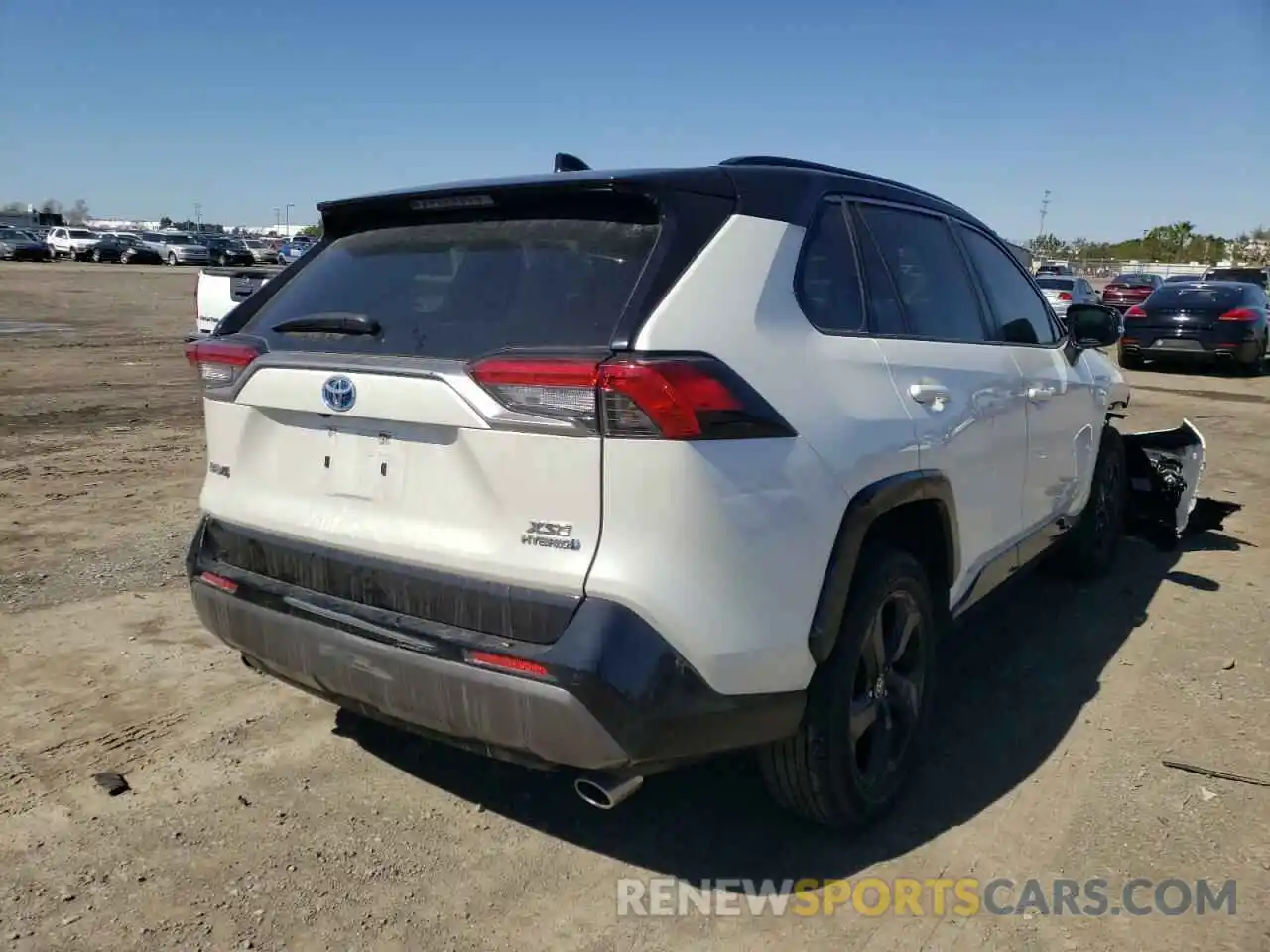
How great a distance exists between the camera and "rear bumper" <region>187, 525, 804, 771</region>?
91.8 inches

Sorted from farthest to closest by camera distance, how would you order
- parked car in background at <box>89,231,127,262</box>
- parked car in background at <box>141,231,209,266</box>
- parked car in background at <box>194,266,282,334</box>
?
parked car in background at <box>89,231,127,262</box> → parked car in background at <box>141,231,209,266</box> → parked car in background at <box>194,266,282,334</box>

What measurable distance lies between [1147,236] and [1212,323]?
8899 centimetres

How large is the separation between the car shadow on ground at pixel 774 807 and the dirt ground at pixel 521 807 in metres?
0.01

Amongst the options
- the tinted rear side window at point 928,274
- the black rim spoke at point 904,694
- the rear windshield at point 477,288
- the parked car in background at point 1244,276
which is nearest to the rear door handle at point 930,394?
the tinted rear side window at point 928,274

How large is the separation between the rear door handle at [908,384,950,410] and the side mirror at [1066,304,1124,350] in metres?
1.99

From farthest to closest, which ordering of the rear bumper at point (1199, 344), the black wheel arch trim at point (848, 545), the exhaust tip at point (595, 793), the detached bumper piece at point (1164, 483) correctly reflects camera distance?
the rear bumper at point (1199, 344) < the detached bumper piece at point (1164, 483) < the black wheel arch trim at point (848, 545) < the exhaust tip at point (595, 793)

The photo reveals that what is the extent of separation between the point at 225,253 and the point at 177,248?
7.63 ft

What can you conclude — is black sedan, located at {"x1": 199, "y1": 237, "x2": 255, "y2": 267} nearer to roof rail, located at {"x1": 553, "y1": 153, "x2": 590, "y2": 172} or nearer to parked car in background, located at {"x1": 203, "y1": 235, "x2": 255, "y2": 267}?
parked car in background, located at {"x1": 203, "y1": 235, "x2": 255, "y2": 267}

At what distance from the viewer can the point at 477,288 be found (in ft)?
8.91

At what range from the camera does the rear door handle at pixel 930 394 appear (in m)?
3.17

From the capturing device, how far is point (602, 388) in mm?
2320

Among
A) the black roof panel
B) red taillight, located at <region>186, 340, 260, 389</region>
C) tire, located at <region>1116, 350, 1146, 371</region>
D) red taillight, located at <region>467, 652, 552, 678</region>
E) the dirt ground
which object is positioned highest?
the black roof panel

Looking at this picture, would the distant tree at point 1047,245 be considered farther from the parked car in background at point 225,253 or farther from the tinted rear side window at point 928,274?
the tinted rear side window at point 928,274

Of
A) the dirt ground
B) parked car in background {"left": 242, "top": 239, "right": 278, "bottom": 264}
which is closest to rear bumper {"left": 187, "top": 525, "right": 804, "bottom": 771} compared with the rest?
the dirt ground
